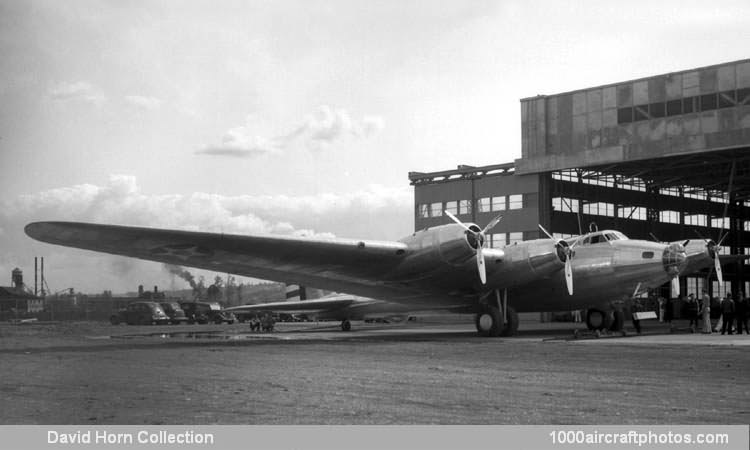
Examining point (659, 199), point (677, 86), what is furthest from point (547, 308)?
point (659, 199)

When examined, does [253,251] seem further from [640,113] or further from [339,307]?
[640,113]

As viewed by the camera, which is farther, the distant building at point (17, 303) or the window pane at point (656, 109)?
the distant building at point (17, 303)

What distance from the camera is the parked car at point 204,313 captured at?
68.7 meters

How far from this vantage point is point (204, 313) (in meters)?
69.2

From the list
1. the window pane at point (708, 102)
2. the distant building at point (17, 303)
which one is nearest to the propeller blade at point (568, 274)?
the window pane at point (708, 102)

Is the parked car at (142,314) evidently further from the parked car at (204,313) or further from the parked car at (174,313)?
the parked car at (204,313)

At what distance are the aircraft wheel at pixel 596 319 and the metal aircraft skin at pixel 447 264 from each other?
425 millimetres

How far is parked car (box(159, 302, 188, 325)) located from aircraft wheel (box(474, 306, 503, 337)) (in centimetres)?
3915

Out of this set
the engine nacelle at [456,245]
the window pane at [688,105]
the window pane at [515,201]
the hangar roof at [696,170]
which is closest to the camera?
the engine nacelle at [456,245]

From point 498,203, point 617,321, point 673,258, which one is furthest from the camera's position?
point 498,203

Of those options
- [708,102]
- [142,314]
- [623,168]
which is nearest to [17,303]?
A: [142,314]

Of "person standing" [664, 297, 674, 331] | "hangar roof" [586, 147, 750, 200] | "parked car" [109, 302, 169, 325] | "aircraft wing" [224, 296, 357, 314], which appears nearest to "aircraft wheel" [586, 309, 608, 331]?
"person standing" [664, 297, 674, 331]

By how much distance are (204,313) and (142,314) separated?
7.19m
